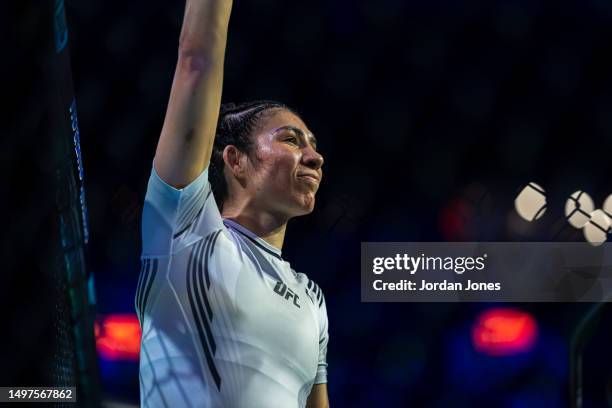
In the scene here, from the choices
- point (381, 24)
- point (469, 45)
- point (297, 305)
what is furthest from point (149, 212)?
point (469, 45)

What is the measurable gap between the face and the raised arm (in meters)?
0.17

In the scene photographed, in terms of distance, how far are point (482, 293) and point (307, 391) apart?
0.42m

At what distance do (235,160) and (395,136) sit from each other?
100cm

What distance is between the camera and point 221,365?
2.25ft

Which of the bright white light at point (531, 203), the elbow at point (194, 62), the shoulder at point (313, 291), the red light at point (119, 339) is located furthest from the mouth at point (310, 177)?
the red light at point (119, 339)

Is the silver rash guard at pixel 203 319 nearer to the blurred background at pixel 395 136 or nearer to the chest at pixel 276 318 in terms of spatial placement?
the chest at pixel 276 318

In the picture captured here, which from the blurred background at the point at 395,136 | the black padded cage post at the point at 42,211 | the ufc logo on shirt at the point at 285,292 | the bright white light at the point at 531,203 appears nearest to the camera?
the black padded cage post at the point at 42,211

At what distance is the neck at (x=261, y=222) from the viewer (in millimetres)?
808

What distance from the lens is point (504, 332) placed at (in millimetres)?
2057

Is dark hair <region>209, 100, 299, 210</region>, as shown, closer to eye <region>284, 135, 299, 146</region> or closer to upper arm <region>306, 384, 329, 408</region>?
eye <region>284, 135, 299, 146</region>

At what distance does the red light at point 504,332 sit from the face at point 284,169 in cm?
132

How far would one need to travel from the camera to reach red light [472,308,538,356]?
2.01 metres

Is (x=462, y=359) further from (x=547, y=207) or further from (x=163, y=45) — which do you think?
(x=163, y=45)

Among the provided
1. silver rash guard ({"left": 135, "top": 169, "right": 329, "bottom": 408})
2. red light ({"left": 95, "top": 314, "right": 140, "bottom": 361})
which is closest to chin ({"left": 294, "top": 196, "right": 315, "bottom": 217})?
silver rash guard ({"left": 135, "top": 169, "right": 329, "bottom": 408})
